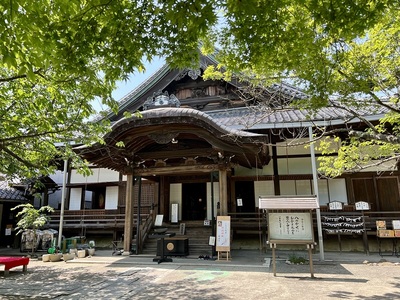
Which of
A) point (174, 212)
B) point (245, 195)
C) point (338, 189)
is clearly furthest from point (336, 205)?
point (174, 212)

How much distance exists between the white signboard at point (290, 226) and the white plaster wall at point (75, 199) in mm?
11947

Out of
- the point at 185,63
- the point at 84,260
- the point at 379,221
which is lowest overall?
the point at 84,260

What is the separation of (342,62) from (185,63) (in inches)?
126

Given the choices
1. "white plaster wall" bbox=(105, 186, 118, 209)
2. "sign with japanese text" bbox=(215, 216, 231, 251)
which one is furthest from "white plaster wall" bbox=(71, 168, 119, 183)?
"sign with japanese text" bbox=(215, 216, 231, 251)

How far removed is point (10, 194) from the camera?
15.6m

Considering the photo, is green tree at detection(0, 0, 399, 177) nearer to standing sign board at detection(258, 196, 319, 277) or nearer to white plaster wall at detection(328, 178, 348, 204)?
→ standing sign board at detection(258, 196, 319, 277)

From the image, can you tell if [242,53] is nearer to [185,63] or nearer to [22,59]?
[185,63]

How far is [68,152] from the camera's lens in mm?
6941

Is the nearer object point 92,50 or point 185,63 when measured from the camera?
point 92,50

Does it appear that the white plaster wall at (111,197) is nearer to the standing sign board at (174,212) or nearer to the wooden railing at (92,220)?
the wooden railing at (92,220)

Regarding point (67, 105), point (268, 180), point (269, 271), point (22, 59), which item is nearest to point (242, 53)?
point (22, 59)

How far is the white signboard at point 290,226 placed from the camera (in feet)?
24.7

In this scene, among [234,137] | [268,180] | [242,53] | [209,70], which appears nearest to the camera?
[242,53]

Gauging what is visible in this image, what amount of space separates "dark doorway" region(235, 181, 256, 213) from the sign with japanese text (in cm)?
375
